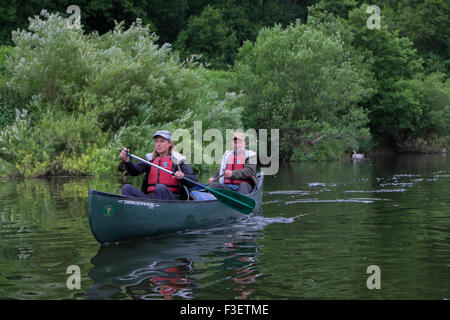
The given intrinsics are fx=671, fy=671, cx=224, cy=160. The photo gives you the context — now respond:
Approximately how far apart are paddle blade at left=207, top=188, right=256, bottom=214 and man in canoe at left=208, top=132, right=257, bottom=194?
792 millimetres

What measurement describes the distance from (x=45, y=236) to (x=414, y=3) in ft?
157

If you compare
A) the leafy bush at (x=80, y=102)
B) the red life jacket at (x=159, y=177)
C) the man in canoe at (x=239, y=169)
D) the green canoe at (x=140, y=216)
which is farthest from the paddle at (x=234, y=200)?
the leafy bush at (x=80, y=102)

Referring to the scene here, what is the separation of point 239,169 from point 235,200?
4.69 feet

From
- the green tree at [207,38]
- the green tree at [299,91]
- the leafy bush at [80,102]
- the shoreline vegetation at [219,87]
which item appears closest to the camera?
the leafy bush at [80,102]

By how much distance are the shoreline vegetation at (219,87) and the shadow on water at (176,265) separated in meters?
11.4

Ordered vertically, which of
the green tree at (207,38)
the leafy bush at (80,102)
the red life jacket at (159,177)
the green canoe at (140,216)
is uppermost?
the green tree at (207,38)

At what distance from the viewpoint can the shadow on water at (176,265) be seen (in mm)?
6534

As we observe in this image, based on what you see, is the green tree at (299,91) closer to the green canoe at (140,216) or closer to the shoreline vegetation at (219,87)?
the shoreline vegetation at (219,87)

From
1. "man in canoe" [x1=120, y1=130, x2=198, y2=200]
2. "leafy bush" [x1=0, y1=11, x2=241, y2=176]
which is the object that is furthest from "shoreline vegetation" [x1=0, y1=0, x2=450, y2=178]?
"man in canoe" [x1=120, y1=130, x2=198, y2=200]

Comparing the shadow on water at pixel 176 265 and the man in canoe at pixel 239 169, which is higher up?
the man in canoe at pixel 239 169

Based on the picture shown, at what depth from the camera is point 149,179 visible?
10.3m

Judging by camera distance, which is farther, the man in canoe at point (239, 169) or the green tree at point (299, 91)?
the green tree at point (299, 91)

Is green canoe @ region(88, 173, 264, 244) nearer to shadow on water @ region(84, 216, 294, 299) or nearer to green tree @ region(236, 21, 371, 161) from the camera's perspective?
shadow on water @ region(84, 216, 294, 299)
